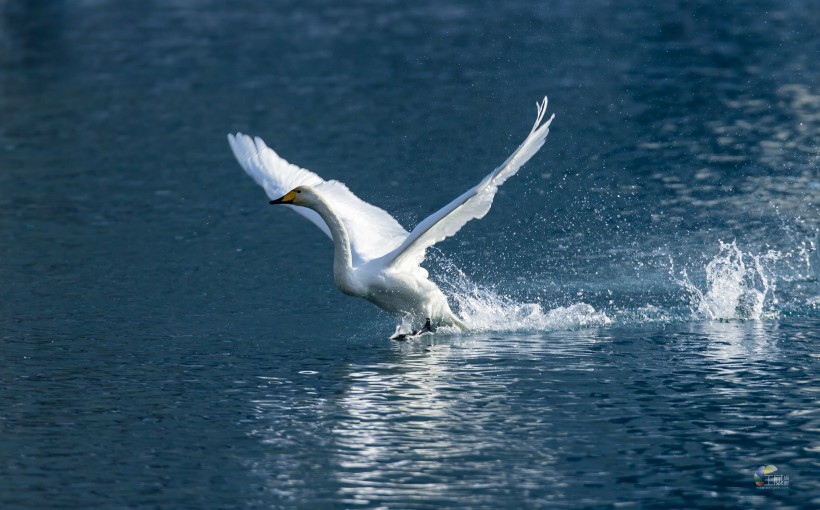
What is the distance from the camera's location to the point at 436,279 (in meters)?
19.0

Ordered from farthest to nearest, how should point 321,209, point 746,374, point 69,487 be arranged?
point 321,209
point 746,374
point 69,487

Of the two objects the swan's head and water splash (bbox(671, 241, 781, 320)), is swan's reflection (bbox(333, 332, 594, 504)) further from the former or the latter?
the swan's head

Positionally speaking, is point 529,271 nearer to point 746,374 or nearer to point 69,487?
point 746,374

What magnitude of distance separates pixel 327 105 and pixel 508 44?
8.13 metres

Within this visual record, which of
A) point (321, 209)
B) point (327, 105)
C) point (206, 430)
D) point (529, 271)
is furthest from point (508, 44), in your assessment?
point (206, 430)

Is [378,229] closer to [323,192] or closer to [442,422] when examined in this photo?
[323,192]

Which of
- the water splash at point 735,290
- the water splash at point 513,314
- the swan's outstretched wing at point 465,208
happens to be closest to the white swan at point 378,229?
the swan's outstretched wing at point 465,208

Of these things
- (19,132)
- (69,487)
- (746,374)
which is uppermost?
(19,132)

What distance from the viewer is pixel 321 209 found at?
15961 mm

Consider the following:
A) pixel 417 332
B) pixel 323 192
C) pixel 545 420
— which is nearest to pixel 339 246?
pixel 417 332

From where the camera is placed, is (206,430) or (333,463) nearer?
(333,463)

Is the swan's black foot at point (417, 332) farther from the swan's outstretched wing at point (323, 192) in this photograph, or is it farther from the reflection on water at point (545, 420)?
the swan's outstretched wing at point (323, 192)

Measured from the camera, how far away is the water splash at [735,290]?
1669cm

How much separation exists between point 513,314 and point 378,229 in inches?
75.1
